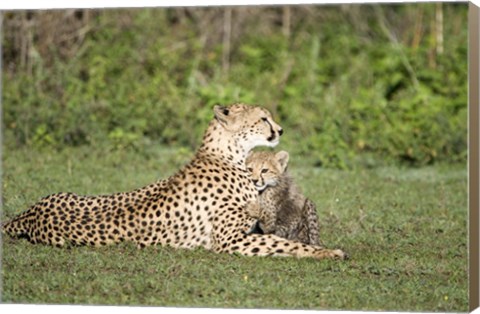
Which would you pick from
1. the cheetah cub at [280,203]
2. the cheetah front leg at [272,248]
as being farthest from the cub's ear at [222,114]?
the cheetah front leg at [272,248]

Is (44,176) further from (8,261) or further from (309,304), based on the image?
(309,304)

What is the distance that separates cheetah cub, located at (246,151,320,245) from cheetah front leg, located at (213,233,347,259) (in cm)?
28

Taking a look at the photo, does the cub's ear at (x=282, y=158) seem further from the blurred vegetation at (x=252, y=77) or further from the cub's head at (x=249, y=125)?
the blurred vegetation at (x=252, y=77)

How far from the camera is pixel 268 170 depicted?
745cm

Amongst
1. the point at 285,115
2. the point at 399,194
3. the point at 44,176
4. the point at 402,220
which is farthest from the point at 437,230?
the point at 285,115

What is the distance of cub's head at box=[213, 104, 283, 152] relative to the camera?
736 cm

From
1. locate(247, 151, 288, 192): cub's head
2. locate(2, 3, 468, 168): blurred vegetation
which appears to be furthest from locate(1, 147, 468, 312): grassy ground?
locate(2, 3, 468, 168): blurred vegetation

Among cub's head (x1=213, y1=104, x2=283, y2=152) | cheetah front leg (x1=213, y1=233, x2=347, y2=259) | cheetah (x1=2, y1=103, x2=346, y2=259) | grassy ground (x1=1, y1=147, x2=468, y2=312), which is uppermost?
cub's head (x1=213, y1=104, x2=283, y2=152)

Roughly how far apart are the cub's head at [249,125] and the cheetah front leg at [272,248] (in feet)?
2.28

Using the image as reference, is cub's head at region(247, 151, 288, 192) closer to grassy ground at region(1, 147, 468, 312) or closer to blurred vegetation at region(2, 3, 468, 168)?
grassy ground at region(1, 147, 468, 312)

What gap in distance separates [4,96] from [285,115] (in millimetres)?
2876

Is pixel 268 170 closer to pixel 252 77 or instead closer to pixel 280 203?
pixel 280 203

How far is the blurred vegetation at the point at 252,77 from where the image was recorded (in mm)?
11086

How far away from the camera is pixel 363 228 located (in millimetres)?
8023
